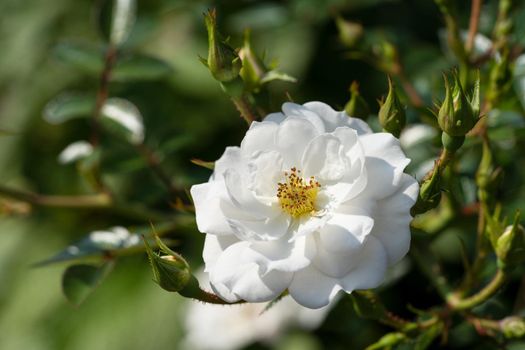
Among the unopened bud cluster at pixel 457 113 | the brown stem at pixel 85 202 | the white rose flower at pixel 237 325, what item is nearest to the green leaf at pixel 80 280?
the brown stem at pixel 85 202

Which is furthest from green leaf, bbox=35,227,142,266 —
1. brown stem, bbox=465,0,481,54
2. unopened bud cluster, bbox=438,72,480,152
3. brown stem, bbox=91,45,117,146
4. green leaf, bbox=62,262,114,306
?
brown stem, bbox=465,0,481,54

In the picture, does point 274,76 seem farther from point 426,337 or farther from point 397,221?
point 426,337

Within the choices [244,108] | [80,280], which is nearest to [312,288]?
[244,108]

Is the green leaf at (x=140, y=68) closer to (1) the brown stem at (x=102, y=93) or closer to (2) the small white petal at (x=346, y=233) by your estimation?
(1) the brown stem at (x=102, y=93)

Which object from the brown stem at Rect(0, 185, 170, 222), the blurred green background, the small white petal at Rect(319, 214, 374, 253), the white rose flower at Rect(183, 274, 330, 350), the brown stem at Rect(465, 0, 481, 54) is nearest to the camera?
the small white petal at Rect(319, 214, 374, 253)

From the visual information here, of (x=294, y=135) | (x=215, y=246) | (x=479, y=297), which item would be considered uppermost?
(x=294, y=135)

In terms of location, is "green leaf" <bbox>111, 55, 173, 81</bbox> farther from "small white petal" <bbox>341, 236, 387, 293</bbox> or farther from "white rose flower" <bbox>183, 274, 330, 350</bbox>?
"small white petal" <bbox>341, 236, 387, 293</bbox>

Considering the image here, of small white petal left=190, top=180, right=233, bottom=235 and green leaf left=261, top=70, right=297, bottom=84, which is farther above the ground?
green leaf left=261, top=70, right=297, bottom=84
